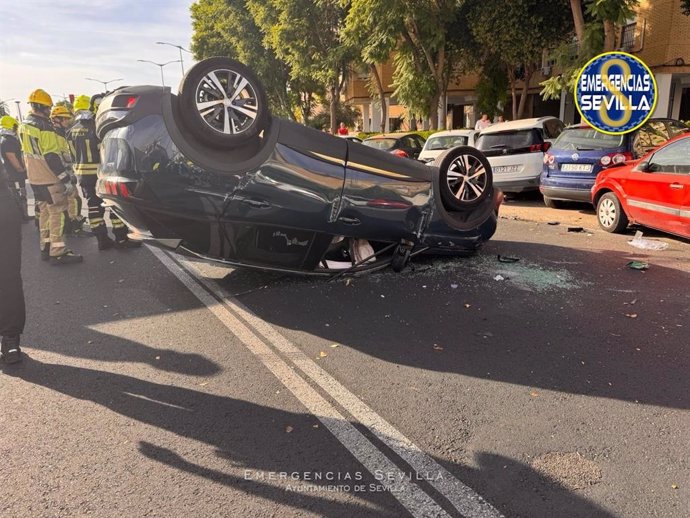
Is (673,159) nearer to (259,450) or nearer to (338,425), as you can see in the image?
(338,425)

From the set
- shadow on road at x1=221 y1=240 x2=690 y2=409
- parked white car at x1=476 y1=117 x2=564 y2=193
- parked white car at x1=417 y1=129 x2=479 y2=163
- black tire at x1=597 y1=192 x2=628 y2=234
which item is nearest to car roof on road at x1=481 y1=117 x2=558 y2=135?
parked white car at x1=476 y1=117 x2=564 y2=193

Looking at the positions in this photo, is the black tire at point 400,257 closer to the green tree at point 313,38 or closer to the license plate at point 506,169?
the license plate at point 506,169

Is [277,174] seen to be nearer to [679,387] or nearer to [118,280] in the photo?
[118,280]

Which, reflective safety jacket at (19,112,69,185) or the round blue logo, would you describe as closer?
reflective safety jacket at (19,112,69,185)

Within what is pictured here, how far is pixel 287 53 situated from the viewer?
26734 millimetres

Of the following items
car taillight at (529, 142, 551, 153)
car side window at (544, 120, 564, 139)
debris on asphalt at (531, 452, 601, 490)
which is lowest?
debris on asphalt at (531, 452, 601, 490)

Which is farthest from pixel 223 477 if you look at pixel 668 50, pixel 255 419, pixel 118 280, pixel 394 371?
pixel 668 50

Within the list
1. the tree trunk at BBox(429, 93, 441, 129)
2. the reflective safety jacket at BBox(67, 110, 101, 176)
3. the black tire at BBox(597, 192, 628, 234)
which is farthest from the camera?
the tree trunk at BBox(429, 93, 441, 129)

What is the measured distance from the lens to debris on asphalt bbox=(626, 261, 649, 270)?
5.68m

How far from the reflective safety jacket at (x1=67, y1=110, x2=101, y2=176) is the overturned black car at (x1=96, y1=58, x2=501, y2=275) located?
9.43 feet

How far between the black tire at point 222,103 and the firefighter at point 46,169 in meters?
3.57

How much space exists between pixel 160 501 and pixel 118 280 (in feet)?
13.3

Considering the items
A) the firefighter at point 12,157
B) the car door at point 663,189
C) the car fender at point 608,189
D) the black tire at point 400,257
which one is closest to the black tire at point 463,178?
the black tire at point 400,257

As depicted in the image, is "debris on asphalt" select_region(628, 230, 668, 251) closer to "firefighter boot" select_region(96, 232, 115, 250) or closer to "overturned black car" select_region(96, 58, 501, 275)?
"overturned black car" select_region(96, 58, 501, 275)
